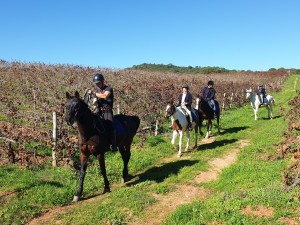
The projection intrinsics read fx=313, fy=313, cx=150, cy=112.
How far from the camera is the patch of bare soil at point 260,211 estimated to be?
718cm

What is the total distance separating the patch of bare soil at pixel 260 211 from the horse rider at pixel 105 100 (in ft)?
14.1

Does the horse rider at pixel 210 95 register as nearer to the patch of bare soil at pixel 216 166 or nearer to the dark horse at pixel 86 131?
the patch of bare soil at pixel 216 166

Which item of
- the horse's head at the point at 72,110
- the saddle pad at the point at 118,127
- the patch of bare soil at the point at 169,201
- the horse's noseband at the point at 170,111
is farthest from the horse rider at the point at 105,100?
the horse's noseband at the point at 170,111

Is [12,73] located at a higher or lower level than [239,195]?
higher

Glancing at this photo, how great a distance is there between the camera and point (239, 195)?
328 inches

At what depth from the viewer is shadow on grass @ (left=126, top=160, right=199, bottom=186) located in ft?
36.4

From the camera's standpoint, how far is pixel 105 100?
9766 millimetres

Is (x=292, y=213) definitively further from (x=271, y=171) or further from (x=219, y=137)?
(x=219, y=137)

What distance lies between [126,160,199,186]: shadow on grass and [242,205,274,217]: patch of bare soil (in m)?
3.94

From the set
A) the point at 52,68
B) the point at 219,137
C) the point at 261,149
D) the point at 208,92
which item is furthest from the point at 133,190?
the point at 52,68

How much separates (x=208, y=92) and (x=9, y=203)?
13330mm

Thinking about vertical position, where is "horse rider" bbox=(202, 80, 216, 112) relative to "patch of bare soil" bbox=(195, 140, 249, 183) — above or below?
above

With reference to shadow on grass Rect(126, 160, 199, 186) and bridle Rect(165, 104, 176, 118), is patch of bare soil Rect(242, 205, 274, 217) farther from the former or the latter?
bridle Rect(165, 104, 176, 118)

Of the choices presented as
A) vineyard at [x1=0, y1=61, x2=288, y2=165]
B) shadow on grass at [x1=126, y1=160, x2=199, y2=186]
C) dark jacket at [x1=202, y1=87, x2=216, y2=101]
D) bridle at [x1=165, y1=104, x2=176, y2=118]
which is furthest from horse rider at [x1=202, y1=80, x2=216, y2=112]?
shadow on grass at [x1=126, y1=160, x2=199, y2=186]
